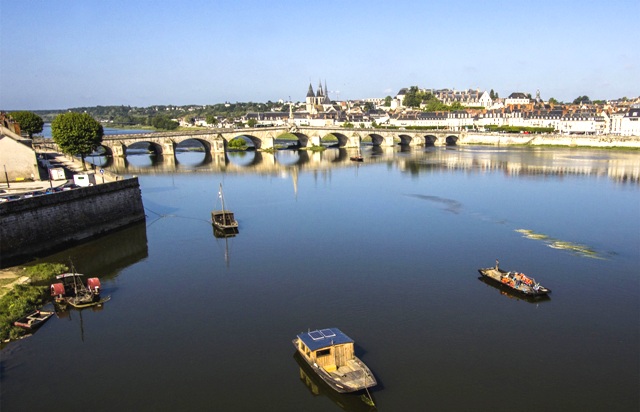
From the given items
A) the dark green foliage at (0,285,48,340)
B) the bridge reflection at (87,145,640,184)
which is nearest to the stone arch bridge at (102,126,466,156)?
the bridge reflection at (87,145,640,184)

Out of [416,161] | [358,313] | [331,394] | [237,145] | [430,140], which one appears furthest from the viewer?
[430,140]

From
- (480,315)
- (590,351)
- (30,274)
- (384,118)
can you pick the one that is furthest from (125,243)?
(384,118)

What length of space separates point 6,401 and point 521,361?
16.5 m

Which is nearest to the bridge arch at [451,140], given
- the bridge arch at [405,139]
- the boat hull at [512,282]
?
the bridge arch at [405,139]

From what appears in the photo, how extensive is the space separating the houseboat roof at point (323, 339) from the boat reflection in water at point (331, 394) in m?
0.80

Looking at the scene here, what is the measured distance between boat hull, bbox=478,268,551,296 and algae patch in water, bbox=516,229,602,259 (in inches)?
260

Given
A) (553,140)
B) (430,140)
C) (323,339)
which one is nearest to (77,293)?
(323,339)

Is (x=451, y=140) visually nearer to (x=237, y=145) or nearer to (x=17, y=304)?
(x=237, y=145)

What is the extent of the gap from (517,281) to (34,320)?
20.9m

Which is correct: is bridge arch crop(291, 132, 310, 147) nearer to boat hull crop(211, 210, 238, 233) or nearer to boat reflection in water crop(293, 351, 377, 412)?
boat hull crop(211, 210, 238, 233)

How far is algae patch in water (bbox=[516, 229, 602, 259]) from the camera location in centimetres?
2650

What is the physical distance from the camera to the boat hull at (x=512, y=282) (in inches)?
822

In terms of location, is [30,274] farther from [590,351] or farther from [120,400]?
[590,351]

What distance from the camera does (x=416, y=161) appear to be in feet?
240
